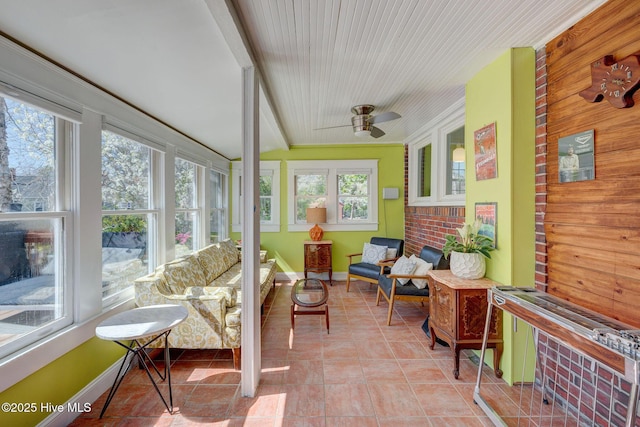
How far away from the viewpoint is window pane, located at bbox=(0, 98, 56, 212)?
1491mm

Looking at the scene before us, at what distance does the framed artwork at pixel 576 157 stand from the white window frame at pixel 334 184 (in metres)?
3.19

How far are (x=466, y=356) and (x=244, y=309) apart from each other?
6.86ft

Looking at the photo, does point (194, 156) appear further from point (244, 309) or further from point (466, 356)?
point (466, 356)

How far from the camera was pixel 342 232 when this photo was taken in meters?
4.97

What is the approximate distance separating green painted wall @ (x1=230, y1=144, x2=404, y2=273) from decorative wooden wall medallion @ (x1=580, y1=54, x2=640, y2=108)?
3.35 meters

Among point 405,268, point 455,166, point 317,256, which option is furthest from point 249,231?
point 317,256

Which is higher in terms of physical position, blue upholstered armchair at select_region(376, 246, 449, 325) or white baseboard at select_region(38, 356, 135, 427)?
blue upholstered armchair at select_region(376, 246, 449, 325)

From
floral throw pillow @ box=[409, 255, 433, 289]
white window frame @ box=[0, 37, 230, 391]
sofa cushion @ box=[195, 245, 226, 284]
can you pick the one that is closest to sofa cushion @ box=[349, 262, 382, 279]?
floral throw pillow @ box=[409, 255, 433, 289]

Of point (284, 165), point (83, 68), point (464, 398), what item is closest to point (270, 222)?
point (284, 165)

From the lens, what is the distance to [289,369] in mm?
2275

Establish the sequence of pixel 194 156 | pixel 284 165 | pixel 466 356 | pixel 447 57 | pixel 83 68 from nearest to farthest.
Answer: pixel 83 68 → pixel 447 57 → pixel 466 356 → pixel 194 156 → pixel 284 165

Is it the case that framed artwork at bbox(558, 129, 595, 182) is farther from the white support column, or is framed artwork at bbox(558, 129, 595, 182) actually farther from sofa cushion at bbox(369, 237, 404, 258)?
sofa cushion at bbox(369, 237, 404, 258)

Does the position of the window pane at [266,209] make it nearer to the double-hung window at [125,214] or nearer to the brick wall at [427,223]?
the double-hung window at [125,214]

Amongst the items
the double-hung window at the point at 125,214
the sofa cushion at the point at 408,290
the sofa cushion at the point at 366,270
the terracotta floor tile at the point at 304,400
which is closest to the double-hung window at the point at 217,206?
the double-hung window at the point at 125,214
